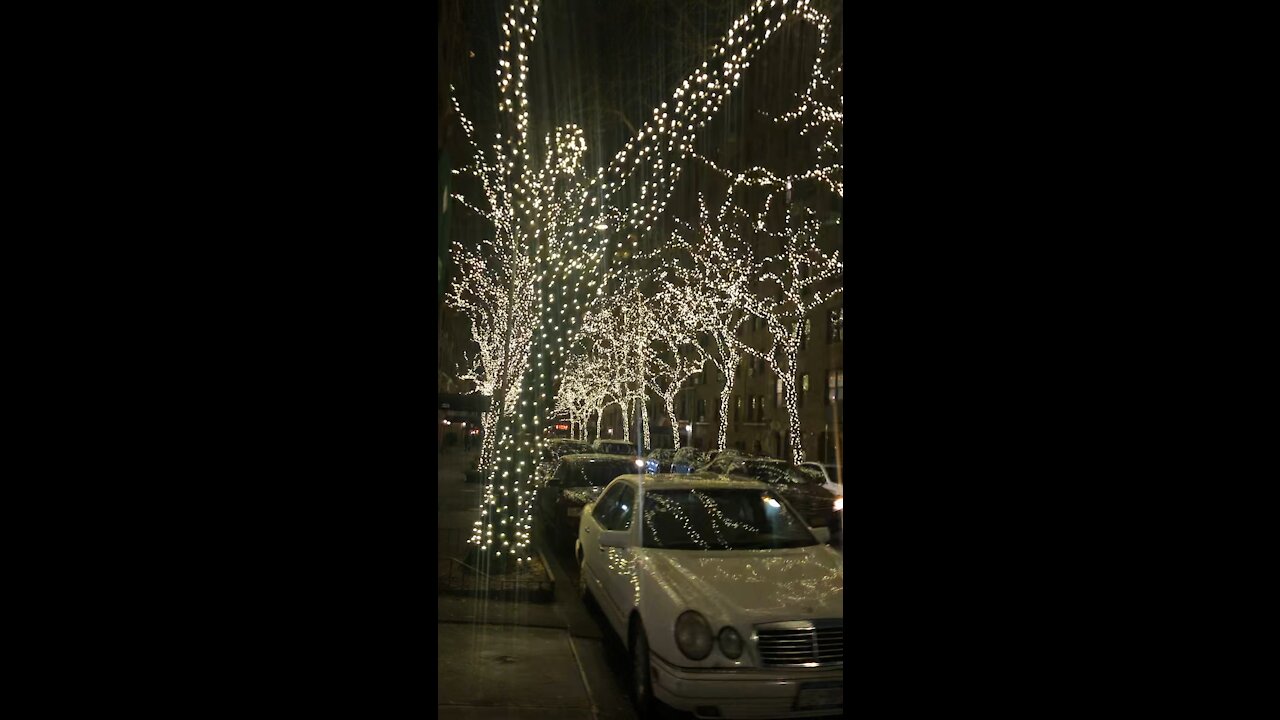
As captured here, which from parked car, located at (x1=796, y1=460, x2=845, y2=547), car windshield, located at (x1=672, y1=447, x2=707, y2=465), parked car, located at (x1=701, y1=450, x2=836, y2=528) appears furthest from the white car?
car windshield, located at (x1=672, y1=447, x2=707, y2=465)

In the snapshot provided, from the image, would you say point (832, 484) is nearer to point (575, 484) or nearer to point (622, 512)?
point (575, 484)

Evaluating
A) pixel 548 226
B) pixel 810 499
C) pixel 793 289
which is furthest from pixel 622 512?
pixel 793 289

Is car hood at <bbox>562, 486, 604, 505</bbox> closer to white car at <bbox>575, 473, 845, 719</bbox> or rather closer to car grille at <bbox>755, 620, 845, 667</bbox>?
white car at <bbox>575, 473, 845, 719</bbox>

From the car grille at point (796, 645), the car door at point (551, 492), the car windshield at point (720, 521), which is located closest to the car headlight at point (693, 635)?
the car grille at point (796, 645)

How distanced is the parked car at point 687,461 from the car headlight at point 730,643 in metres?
19.0

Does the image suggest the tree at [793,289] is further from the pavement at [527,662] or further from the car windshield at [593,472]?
the pavement at [527,662]

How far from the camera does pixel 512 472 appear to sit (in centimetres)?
852

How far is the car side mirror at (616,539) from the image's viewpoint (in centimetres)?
613

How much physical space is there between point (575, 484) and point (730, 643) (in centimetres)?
829

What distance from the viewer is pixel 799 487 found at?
1432cm

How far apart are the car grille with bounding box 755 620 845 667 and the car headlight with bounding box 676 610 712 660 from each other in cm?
25
